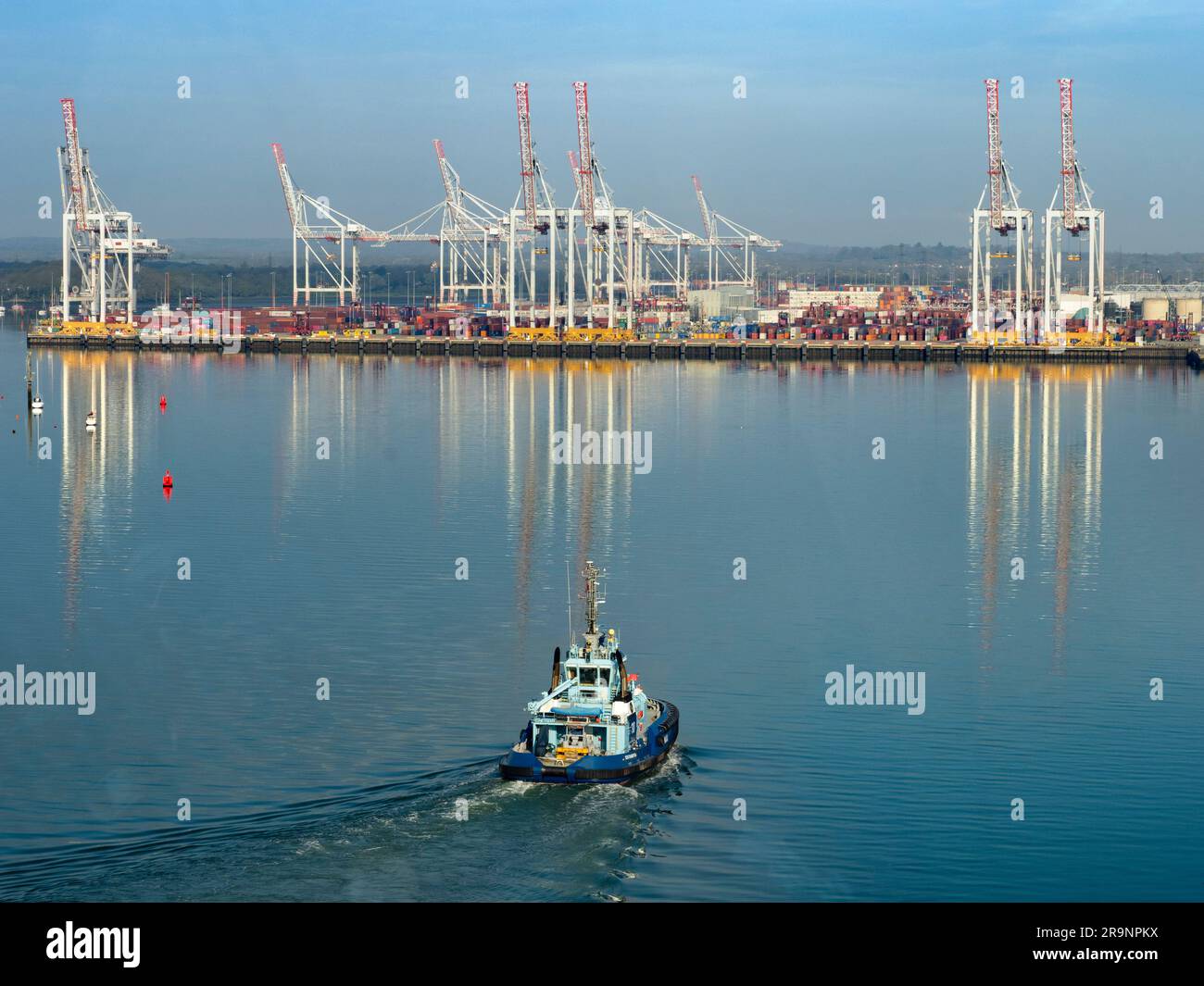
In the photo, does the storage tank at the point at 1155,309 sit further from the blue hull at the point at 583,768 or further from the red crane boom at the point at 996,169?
the blue hull at the point at 583,768

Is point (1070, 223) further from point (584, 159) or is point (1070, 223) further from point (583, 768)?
point (583, 768)

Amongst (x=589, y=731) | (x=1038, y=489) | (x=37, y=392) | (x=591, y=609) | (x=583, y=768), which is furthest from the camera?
(x=37, y=392)

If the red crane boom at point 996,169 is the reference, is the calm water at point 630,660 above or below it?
below

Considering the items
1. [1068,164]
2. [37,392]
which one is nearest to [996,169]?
[1068,164]

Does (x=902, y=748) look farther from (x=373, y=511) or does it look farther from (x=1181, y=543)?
(x=373, y=511)

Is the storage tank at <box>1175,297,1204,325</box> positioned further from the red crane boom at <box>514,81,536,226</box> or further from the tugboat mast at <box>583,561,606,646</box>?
the tugboat mast at <box>583,561,606,646</box>

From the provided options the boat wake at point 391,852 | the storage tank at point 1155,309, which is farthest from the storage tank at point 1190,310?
the boat wake at point 391,852

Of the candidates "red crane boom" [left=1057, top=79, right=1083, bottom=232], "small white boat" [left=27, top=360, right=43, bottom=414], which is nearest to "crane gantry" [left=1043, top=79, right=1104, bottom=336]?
"red crane boom" [left=1057, top=79, right=1083, bottom=232]
